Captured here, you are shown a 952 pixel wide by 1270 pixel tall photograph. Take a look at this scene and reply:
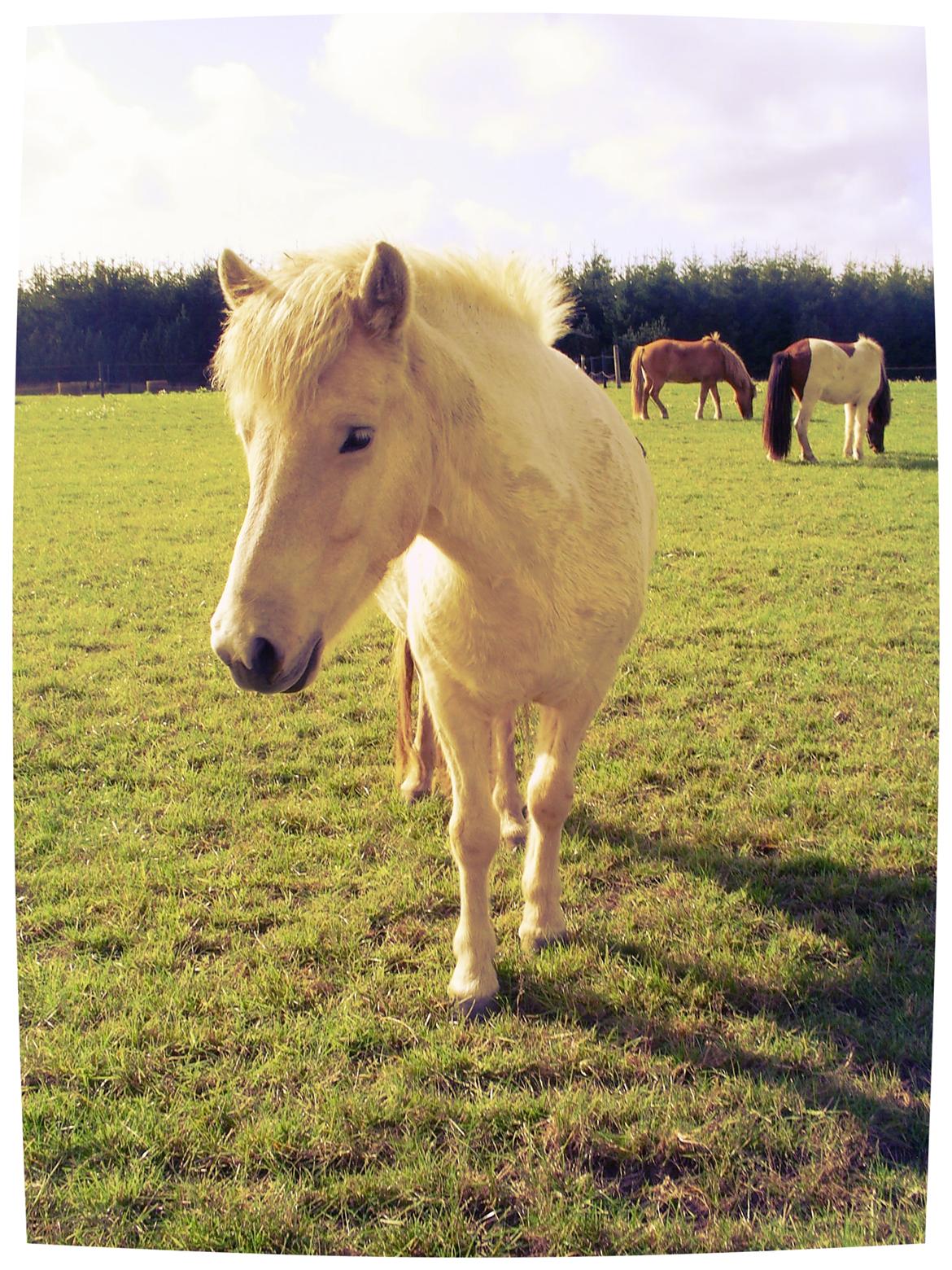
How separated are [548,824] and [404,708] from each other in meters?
0.91

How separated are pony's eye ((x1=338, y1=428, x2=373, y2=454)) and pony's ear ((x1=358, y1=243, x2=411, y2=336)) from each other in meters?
0.18

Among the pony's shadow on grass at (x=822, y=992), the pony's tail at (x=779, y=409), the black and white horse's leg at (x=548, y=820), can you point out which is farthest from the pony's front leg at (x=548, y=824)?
the pony's tail at (x=779, y=409)

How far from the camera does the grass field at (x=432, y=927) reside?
1.64 meters

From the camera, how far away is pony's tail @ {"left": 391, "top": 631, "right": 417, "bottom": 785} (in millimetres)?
3182

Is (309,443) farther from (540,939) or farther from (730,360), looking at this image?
(730,360)

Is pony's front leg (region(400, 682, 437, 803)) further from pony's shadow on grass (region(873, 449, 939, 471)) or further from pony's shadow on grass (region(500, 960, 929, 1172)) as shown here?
pony's shadow on grass (region(873, 449, 939, 471))

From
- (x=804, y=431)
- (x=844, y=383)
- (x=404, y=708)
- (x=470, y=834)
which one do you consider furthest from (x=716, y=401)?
(x=470, y=834)

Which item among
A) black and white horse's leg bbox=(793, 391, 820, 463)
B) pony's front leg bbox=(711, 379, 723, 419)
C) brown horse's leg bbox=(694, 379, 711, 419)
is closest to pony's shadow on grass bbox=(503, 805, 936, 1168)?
black and white horse's leg bbox=(793, 391, 820, 463)

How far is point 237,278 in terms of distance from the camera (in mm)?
1707

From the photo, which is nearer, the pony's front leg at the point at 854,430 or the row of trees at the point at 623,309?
the row of trees at the point at 623,309

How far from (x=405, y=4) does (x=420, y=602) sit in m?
1.27

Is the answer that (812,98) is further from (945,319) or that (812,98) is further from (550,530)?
(550,530)

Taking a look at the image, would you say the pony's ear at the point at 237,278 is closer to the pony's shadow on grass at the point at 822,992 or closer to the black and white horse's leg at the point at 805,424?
the pony's shadow on grass at the point at 822,992

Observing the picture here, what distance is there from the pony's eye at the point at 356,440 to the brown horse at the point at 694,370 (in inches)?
63.8
